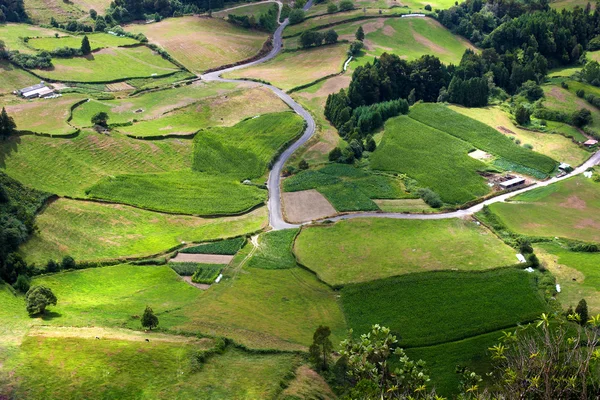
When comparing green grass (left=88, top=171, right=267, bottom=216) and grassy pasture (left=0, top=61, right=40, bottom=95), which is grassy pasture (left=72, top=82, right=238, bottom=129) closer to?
grassy pasture (left=0, top=61, right=40, bottom=95)

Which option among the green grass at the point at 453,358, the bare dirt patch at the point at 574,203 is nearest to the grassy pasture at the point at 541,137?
the bare dirt patch at the point at 574,203

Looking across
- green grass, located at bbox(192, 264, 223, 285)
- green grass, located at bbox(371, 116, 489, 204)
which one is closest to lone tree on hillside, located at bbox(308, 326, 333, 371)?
green grass, located at bbox(192, 264, 223, 285)

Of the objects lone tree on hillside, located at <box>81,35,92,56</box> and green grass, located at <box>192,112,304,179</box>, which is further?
lone tree on hillside, located at <box>81,35,92,56</box>

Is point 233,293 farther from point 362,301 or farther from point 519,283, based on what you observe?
point 519,283

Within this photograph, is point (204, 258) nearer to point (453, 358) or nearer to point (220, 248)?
point (220, 248)

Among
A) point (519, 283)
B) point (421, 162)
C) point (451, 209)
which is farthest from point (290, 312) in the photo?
point (421, 162)

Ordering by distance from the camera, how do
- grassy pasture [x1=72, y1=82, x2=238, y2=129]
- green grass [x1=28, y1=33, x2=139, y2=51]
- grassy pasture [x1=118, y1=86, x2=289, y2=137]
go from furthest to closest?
green grass [x1=28, y1=33, x2=139, y2=51] → grassy pasture [x1=72, y1=82, x2=238, y2=129] → grassy pasture [x1=118, y1=86, x2=289, y2=137]

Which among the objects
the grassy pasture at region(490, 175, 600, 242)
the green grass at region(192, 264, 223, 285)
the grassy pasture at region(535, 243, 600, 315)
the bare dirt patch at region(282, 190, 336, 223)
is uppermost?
the grassy pasture at region(490, 175, 600, 242)
